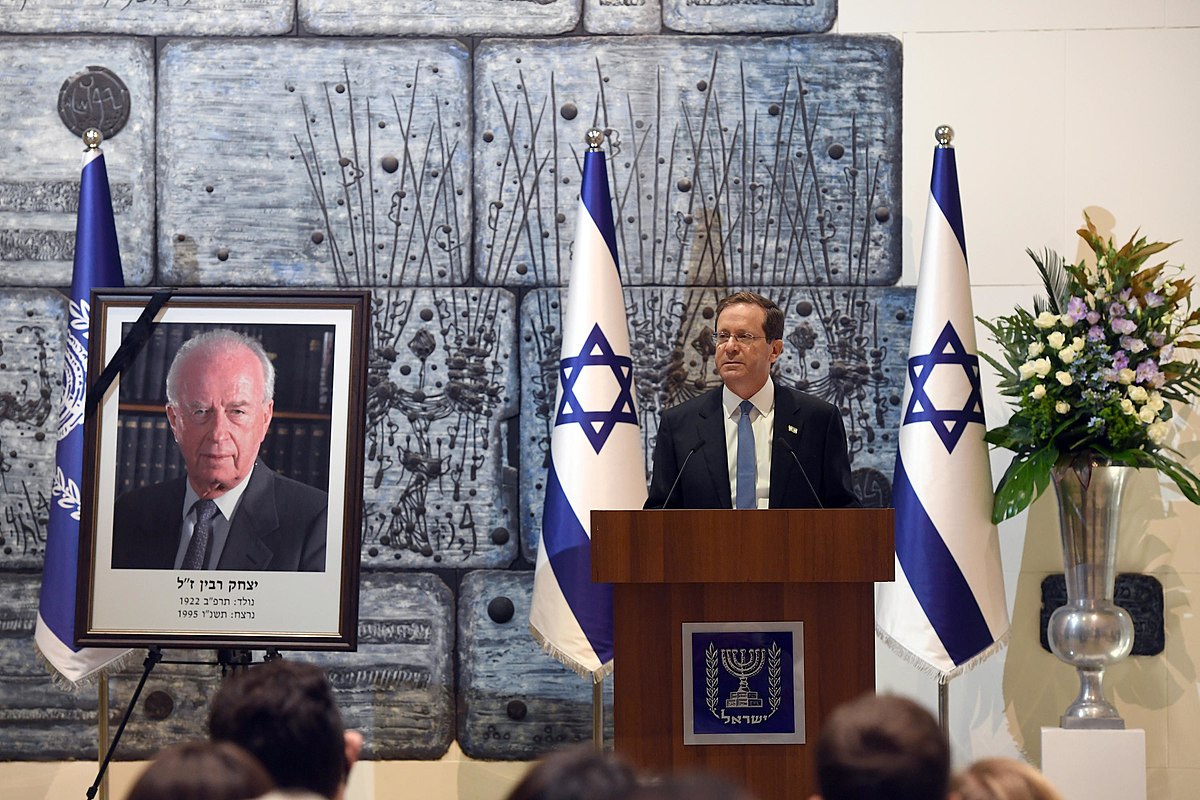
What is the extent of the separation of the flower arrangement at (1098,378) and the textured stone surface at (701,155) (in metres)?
→ 0.78

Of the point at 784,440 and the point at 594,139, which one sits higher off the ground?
the point at 594,139

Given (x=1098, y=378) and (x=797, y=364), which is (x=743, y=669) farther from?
(x=797, y=364)

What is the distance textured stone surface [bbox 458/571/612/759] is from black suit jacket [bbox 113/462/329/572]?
1.02 m

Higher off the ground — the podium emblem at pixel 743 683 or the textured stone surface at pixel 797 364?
the textured stone surface at pixel 797 364

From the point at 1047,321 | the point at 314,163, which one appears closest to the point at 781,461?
the point at 1047,321

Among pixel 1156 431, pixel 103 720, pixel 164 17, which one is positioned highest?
pixel 164 17

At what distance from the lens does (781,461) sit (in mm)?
4074

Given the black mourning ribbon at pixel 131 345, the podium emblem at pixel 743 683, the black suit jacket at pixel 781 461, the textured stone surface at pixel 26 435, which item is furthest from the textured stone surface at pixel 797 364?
the textured stone surface at pixel 26 435

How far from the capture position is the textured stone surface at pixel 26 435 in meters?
4.96

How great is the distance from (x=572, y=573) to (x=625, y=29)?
2.09 meters

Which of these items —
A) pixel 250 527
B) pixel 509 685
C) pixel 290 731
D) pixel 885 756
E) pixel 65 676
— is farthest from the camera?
pixel 509 685

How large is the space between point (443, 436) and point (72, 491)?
4.28 ft

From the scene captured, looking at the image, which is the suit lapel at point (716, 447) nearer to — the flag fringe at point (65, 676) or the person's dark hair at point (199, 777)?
the flag fringe at point (65, 676)

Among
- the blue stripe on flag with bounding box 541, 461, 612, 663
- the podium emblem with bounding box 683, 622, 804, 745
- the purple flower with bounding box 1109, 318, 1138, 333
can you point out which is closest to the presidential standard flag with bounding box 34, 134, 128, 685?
the blue stripe on flag with bounding box 541, 461, 612, 663
